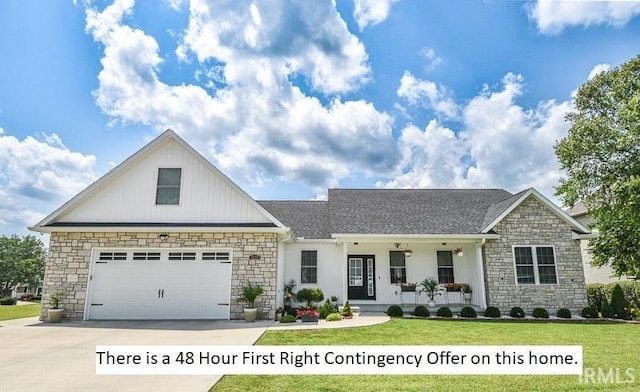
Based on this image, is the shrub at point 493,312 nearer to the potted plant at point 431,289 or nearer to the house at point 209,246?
the house at point 209,246

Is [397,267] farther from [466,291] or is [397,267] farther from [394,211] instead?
[466,291]

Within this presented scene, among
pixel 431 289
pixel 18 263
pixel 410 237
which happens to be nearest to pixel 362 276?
pixel 431 289

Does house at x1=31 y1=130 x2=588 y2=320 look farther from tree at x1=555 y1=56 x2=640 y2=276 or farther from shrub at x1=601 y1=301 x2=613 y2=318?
tree at x1=555 y1=56 x2=640 y2=276

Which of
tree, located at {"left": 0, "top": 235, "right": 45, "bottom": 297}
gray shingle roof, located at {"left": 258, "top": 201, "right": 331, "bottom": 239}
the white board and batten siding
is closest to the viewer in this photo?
the white board and batten siding

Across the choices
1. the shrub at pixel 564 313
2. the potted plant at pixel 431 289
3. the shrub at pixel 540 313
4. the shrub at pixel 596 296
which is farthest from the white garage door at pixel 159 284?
the shrub at pixel 596 296

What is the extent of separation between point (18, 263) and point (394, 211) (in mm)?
47926

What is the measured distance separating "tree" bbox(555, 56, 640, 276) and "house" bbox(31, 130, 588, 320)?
2038 mm

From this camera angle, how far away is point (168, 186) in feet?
41.2

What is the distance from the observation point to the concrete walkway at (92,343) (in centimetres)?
499

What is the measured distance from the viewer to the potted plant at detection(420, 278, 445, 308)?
47.5 feet

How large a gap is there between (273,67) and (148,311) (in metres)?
9.19

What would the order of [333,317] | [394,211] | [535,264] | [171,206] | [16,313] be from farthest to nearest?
[394,211], [16,313], [535,264], [171,206], [333,317]

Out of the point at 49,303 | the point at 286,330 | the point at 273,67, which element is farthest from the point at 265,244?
the point at 49,303

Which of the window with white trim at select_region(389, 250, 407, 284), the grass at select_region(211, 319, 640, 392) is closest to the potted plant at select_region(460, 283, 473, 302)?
the window with white trim at select_region(389, 250, 407, 284)
